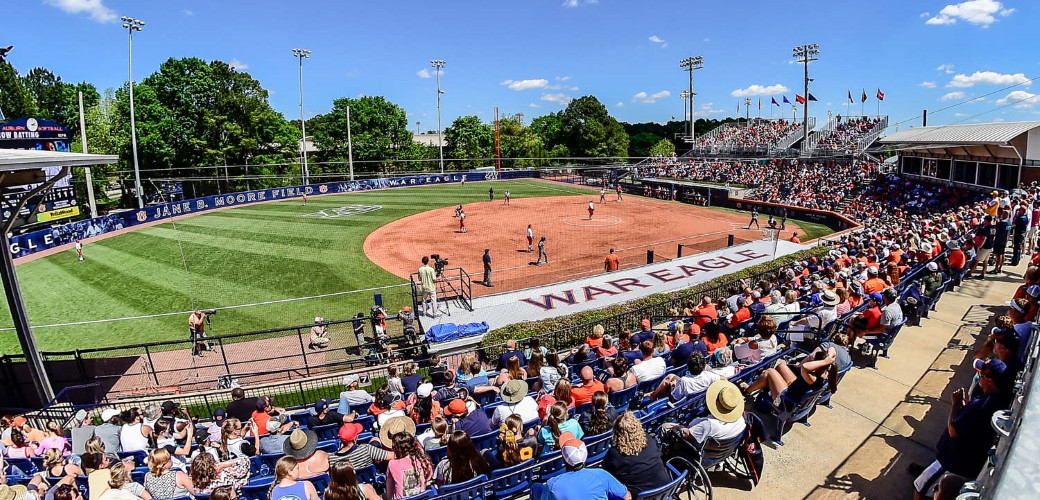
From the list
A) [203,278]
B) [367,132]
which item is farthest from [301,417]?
[367,132]

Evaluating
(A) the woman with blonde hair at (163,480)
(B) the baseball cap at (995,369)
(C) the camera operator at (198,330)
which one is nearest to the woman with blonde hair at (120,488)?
(A) the woman with blonde hair at (163,480)

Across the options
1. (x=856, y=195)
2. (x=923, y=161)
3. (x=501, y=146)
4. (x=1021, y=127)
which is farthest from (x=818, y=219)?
(x=501, y=146)

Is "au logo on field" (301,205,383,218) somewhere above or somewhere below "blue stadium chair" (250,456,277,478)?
above

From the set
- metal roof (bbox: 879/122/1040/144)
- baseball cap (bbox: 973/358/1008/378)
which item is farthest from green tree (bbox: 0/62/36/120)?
metal roof (bbox: 879/122/1040/144)

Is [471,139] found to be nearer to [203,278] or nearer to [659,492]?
[203,278]

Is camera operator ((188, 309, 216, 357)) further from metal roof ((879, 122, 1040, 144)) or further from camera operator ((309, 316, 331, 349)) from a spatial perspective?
metal roof ((879, 122, 1040, 144))

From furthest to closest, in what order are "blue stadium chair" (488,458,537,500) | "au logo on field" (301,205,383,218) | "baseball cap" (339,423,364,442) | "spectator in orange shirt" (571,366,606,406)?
"au logo on field" (301,205,383,218), "spectator in orange shirt" (571,366,606,406), "baseball cap" (339,423,364,442), "blue stadium chair" (488,458,537,500)

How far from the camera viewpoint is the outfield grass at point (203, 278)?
17.9m

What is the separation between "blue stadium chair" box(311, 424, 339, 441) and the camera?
306 inches

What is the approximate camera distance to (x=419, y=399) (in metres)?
7.69

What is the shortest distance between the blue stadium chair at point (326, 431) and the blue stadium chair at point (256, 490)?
176cm

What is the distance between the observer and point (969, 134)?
26.5m

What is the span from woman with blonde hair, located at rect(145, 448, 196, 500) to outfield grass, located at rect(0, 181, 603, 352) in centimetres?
1247

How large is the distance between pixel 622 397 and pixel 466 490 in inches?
117
